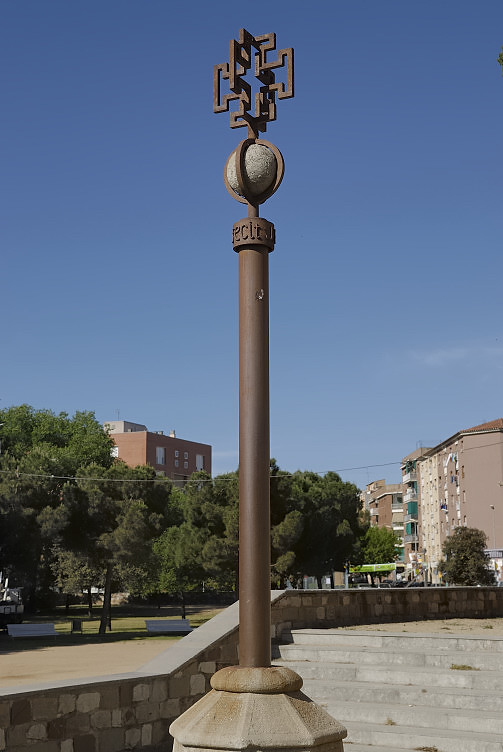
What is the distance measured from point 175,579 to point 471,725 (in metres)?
45.6

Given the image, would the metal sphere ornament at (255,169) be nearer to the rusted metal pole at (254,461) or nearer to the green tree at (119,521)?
the rusted metal pole at (254,461)

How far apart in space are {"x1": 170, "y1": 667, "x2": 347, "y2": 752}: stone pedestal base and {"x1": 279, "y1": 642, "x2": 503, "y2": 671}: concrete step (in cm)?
473

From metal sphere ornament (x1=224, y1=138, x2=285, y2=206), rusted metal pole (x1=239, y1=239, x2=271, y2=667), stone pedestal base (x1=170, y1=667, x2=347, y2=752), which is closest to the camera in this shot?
stone pedestal base (x1=170, y1=667, x2=347, y2=752)

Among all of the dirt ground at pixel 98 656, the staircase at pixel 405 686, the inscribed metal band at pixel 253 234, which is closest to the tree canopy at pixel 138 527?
the dirt ground at pixel 98 656

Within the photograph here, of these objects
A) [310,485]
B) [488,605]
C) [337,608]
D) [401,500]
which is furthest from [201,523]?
[401,500]

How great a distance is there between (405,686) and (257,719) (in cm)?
461

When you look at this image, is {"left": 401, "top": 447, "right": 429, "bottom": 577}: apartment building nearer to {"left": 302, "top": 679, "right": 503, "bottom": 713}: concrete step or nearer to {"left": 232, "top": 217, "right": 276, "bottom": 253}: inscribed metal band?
{"left": 302, "top": 679, "right": 503, "bottom": 713}: concrete step

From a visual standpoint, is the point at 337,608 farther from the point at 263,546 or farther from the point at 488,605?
the point at 263,546

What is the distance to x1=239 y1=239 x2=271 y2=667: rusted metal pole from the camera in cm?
546

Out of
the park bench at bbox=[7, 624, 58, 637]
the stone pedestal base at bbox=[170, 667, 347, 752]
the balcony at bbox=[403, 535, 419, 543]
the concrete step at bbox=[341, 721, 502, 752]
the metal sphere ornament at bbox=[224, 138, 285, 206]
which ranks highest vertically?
the metal sphere ornament at bbox=[224, 138, 285, 206]

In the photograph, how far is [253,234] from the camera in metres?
5.92

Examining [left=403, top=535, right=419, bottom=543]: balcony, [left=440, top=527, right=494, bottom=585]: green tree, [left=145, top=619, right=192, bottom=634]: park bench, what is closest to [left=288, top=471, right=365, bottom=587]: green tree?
[left=440, top=527, right=494, bottom=585]: green tree

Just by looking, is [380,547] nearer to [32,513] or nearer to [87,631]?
[87,631]

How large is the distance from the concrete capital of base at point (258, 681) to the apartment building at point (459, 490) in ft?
201
